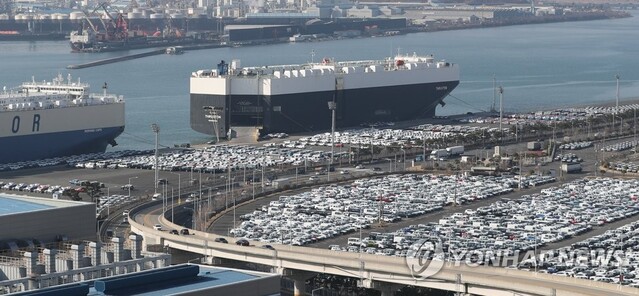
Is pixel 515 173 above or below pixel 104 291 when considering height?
below

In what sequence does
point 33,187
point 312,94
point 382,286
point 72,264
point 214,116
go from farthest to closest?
point 312,94, point 214,116, point 33,187, point 382,286, point 72,264

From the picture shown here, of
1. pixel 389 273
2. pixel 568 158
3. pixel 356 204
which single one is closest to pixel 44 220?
pixel 389 273

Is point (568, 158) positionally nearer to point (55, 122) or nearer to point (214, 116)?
point (214, 116)

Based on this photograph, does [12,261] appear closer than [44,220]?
Yes

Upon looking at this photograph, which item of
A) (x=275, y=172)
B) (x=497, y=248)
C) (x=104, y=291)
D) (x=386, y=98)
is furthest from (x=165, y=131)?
(x=104, y=291)

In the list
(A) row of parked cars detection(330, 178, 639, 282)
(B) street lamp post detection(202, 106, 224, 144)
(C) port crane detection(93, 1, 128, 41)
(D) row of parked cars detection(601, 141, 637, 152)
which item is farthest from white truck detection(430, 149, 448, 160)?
(C) port crane detection(93, 1, 128, 41)

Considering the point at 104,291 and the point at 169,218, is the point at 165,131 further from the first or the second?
the point at 104,291
